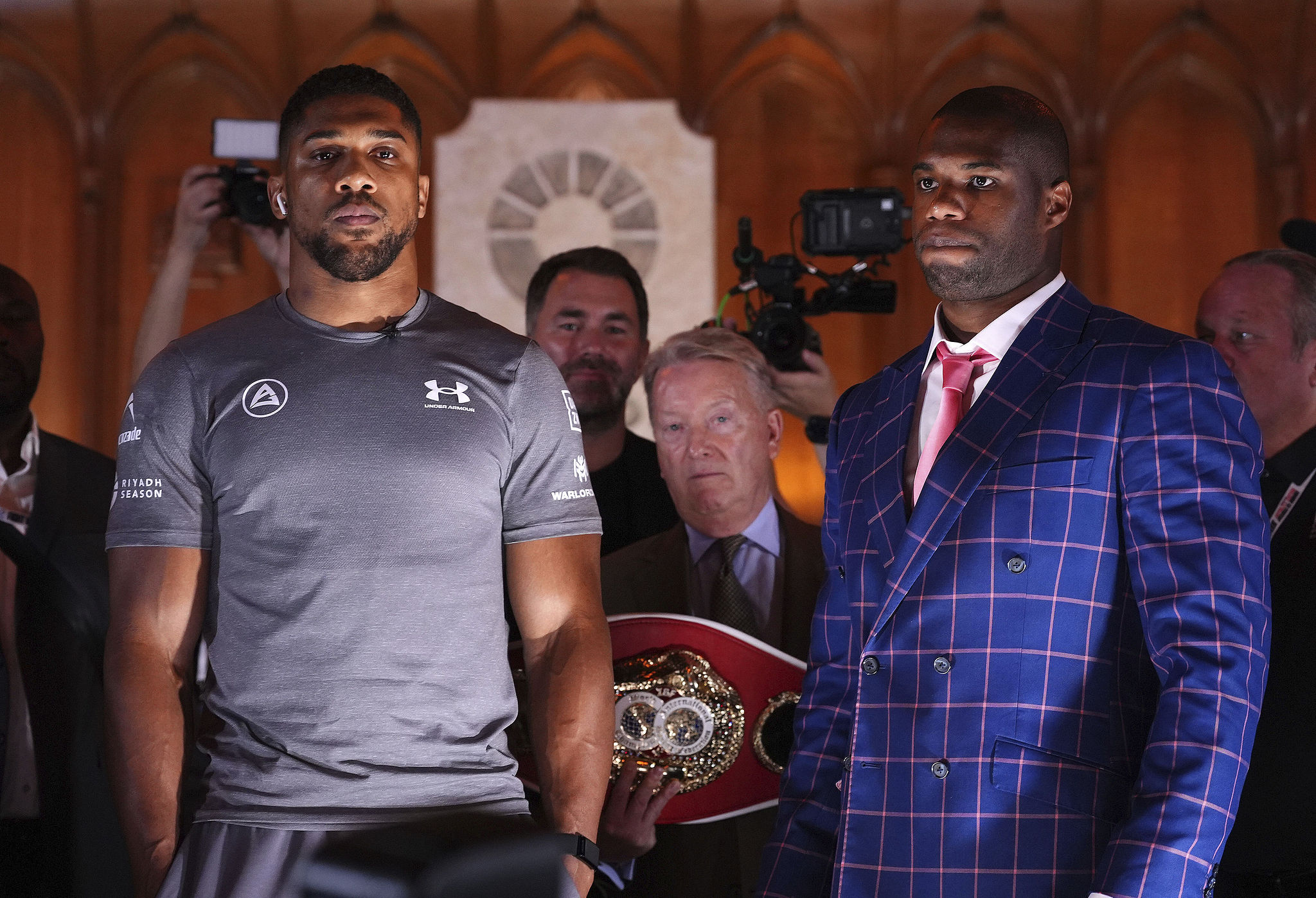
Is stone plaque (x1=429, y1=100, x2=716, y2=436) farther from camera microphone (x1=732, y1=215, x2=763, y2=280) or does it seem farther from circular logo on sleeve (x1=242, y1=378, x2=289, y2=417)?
circular logo on sleeve (x1=242, y1=378, x2=289, y2=417)

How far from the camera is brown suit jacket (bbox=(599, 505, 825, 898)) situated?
7.52 feet

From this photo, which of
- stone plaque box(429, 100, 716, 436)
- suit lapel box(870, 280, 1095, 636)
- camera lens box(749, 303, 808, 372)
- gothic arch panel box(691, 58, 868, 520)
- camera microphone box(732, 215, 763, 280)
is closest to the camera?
suit lapel box(870, 280, 1095, 636)

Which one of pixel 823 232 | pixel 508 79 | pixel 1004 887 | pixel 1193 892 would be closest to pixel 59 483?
pixel 823 232

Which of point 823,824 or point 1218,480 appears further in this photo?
point 823,824

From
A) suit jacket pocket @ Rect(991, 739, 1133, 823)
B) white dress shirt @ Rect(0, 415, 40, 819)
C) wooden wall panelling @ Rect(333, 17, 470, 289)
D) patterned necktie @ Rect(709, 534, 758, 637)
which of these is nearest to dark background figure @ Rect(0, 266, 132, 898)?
white dress shirt @ Rect(0, 415, 40, 819)

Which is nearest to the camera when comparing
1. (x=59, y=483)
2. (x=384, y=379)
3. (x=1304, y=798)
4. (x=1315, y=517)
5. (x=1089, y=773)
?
(x=1089, y=773)

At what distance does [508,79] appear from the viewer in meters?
6.29

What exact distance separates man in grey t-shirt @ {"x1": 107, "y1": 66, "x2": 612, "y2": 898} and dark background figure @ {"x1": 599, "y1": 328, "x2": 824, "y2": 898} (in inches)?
29.5

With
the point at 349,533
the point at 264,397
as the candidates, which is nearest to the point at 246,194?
the point at 264,397

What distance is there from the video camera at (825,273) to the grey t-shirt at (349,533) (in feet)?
4.37

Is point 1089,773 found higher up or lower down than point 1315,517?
lower down

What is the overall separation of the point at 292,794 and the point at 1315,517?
1734mm

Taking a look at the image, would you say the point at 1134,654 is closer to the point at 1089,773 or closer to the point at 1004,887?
the point at 1089,773

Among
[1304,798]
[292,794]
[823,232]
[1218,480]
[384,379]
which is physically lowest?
[1304,798]
